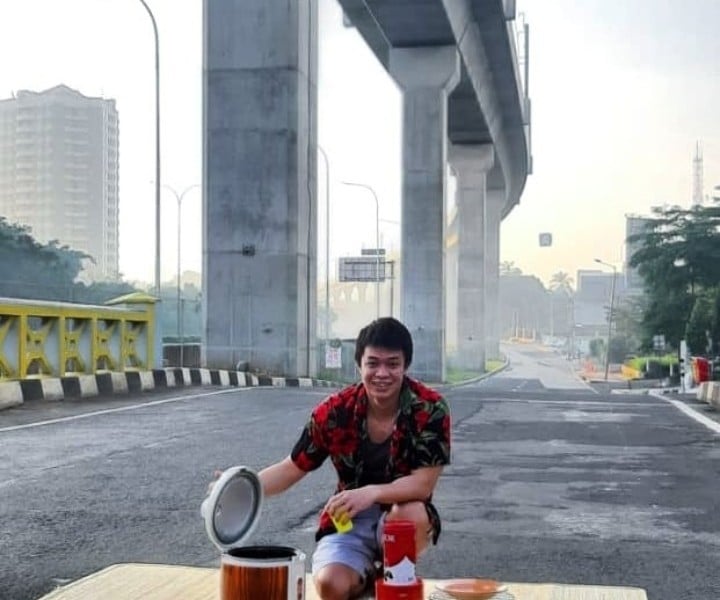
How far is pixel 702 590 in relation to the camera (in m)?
5.23

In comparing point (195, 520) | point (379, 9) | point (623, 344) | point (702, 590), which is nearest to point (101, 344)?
point (195, 520)

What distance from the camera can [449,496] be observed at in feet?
26.3

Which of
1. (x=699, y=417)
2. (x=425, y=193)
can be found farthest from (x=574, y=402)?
(x=425, y=193)

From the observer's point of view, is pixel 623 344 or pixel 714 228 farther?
pixel 623 344

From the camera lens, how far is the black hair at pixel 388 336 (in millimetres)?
3613

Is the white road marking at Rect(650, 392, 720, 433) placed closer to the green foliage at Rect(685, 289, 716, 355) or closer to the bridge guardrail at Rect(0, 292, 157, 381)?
the bridge guardrail at Rect(0, 292, 157, 381)

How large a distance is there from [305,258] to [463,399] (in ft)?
A: 23.9

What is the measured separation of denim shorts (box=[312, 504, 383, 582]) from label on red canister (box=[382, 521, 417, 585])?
663mm

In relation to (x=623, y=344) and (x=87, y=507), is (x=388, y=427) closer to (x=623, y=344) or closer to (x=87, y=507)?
(x=87, y=507)

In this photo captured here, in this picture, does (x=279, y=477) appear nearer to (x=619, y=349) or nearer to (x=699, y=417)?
(x=699, y=417)

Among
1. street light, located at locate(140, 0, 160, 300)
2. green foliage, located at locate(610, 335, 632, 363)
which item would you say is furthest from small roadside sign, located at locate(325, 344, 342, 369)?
green foliage, located at locate(610, 335, 632, 363)

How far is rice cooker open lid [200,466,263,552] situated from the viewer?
8.96 ft

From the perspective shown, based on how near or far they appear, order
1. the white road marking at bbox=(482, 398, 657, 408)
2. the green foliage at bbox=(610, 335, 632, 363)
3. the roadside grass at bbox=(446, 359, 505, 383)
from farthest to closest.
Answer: the green foliage at bbox=(610, 335, 632, 363), the roadside grass at bbox=(446, 359, 505, 383), the white road marking at bbox=(482, 398, 657, 408)

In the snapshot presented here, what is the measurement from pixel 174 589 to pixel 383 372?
0.89 metres
